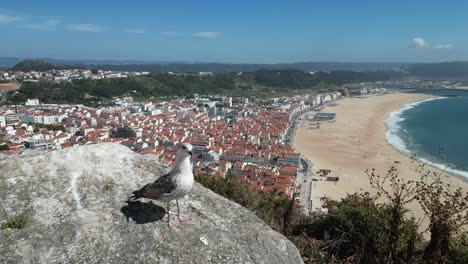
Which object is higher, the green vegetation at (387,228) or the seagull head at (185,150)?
the seagull head at (185,150)

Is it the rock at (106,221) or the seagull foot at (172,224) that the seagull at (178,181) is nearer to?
the seagull foot at (172,224)

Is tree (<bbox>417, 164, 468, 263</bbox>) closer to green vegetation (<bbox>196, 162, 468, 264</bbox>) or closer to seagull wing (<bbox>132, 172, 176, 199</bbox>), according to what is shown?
green vegetation (<bbox>196, 162, 468, 264</bbox>)

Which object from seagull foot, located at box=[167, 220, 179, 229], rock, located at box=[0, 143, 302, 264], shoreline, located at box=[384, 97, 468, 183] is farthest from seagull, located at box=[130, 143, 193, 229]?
shoreline, located at box=[384, 97, 468, 183]

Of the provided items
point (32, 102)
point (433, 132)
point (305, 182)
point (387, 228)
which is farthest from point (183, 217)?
point (32, 102)

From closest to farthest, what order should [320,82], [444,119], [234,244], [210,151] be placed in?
[234,244] → [210,151] → [444,119] → [320,82]

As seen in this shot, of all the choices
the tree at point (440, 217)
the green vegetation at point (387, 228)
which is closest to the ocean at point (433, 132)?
the green vegetation at point (387, 228)

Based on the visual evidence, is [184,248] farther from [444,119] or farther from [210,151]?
[444,119]

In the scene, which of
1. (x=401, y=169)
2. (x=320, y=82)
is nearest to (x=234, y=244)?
(x=401, y=169)

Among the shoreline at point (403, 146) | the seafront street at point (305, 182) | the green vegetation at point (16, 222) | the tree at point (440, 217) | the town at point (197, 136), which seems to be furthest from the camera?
the town at point (197, 136)
